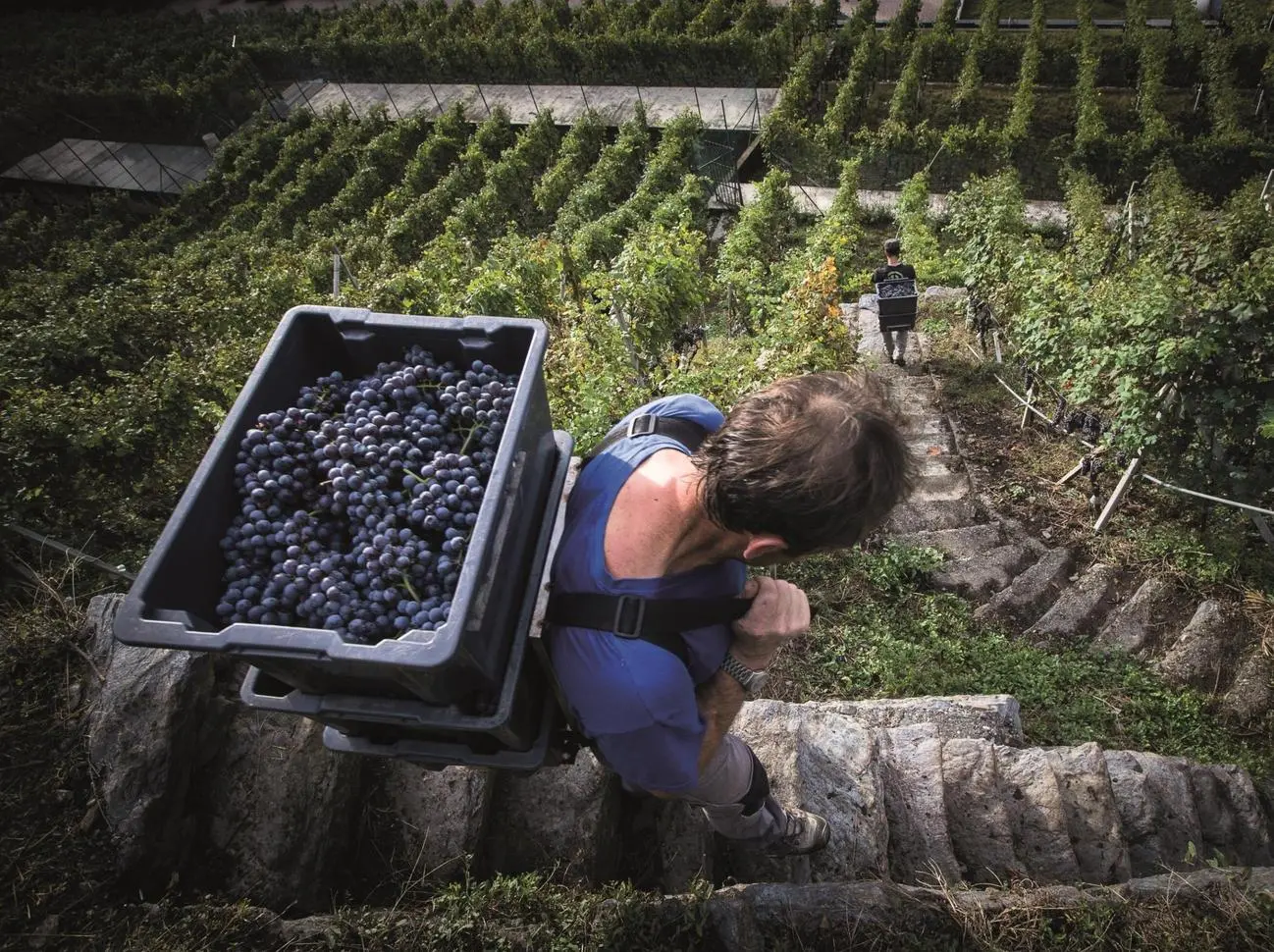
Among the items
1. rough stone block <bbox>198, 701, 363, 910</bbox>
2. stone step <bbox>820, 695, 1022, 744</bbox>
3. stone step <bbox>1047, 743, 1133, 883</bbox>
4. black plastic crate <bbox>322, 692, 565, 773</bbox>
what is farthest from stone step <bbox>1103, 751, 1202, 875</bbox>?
rough stone block <bbox>198, 701, 363, 910</bbox>

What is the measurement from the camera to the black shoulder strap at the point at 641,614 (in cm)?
187

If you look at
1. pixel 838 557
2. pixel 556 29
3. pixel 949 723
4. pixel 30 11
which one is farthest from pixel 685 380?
pixel 30 11

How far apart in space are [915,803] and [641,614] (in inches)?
86.0

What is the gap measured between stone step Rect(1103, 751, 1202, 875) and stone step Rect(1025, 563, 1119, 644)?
3.77 feet

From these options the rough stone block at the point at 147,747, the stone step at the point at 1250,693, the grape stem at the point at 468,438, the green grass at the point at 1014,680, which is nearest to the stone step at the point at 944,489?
the green grass at the point at 1014,680

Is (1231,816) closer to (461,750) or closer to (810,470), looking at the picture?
(810,470)

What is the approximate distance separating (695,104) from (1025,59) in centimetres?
739

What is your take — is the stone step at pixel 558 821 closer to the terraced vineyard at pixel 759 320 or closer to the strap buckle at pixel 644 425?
the terraced vineyard at pixel 759 320

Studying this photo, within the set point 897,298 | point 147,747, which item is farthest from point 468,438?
point 897,298

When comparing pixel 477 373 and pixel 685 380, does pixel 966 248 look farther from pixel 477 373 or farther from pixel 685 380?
pixel 477 373

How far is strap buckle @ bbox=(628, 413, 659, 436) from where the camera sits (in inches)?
89.0

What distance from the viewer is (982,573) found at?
17.0 ft

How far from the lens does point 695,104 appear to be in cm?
1822

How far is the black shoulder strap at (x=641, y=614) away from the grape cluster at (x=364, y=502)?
0.38 m
